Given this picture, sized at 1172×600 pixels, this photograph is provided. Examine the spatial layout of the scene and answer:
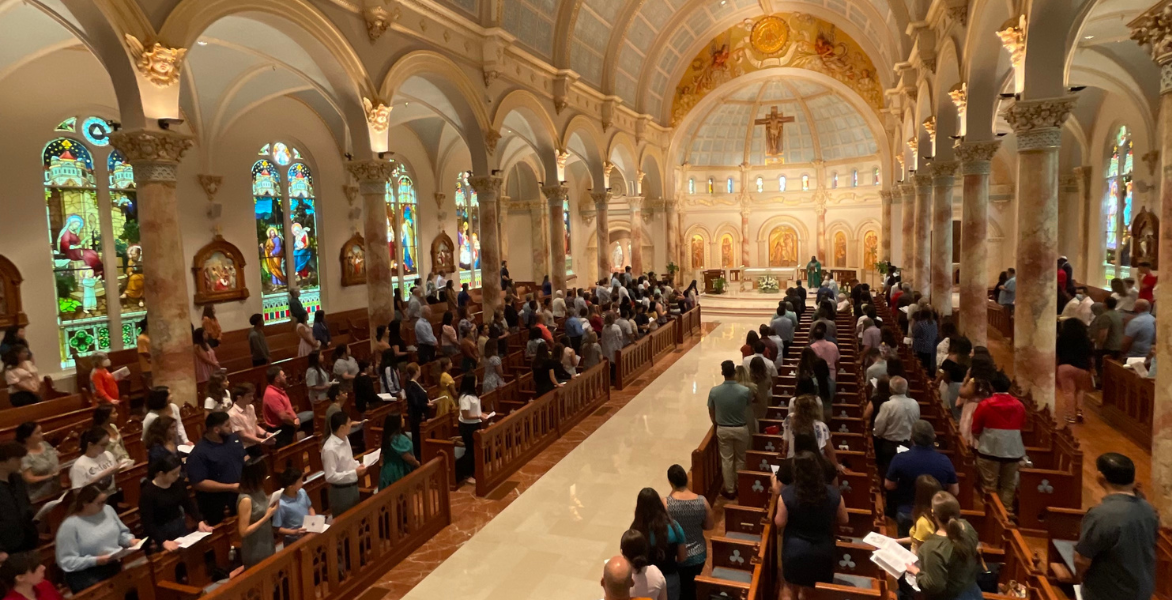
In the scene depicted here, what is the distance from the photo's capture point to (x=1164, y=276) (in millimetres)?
5559

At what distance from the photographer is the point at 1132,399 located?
8.29m

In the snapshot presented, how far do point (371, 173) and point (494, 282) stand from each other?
16.1 feet

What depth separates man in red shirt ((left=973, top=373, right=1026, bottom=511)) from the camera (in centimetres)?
590

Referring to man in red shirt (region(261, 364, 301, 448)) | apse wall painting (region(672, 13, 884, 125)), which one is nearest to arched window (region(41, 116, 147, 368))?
man in red shirt (region(261, 364, 301, 448))

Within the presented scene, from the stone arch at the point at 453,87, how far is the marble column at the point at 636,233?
40.3 ft

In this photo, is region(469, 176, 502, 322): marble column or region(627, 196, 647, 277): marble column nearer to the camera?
region(469, 176, 502, 322): marble column

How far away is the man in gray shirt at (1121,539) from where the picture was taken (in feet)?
11.4

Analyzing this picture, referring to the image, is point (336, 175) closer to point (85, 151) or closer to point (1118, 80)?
point (85, 151)

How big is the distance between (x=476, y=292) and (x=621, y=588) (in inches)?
826

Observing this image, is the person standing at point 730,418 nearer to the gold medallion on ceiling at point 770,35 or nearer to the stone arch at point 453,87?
the stone arch at point 453,87

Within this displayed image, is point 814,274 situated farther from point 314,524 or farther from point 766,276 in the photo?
point 314,524

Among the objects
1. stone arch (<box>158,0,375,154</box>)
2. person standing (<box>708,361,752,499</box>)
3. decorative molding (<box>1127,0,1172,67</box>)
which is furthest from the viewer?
stone arch (<box>158,0,375,154</box>)

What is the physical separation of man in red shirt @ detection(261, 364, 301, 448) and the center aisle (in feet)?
8.46

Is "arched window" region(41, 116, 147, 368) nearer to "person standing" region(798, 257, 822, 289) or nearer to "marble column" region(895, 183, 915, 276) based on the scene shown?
"marble column" region(895, 183, 915, 276)
